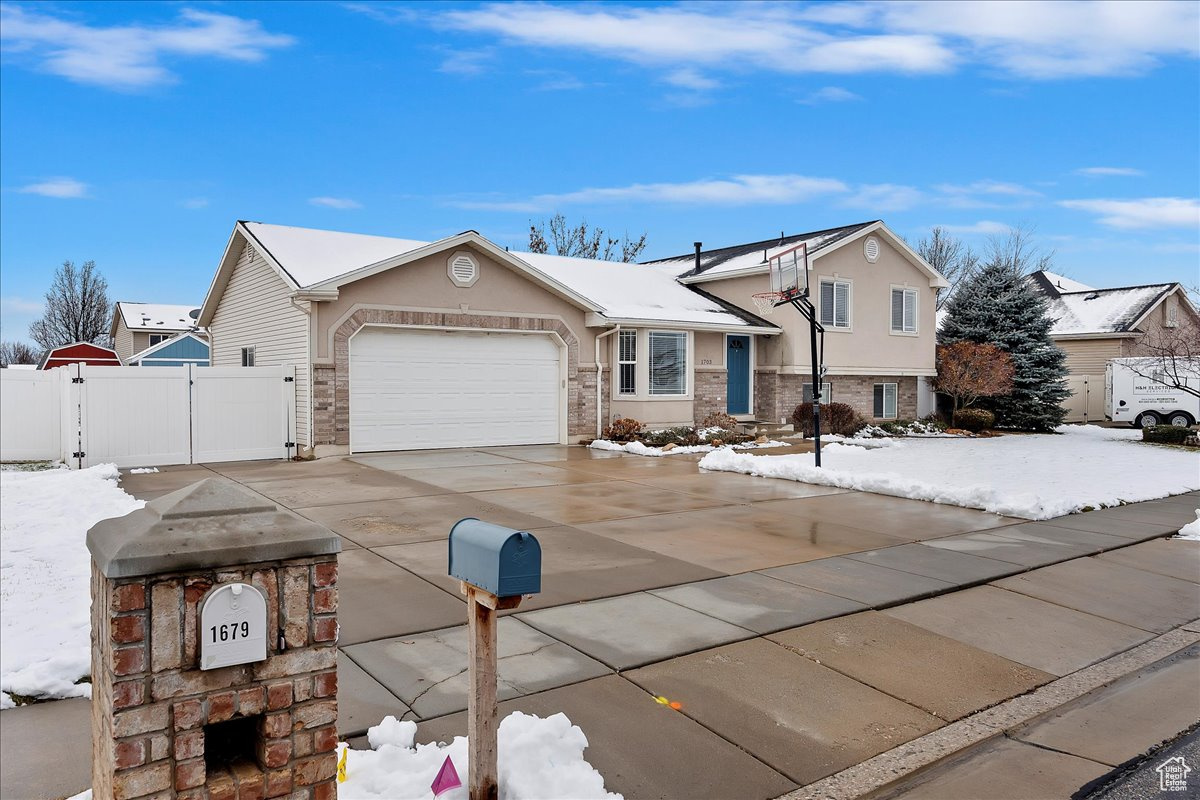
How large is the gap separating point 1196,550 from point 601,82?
20726mm

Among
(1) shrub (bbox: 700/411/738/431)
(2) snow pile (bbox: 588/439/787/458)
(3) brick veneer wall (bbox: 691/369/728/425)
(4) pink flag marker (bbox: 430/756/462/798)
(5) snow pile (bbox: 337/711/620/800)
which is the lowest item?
(5) snow pile (bbox: 337/711/620/800)

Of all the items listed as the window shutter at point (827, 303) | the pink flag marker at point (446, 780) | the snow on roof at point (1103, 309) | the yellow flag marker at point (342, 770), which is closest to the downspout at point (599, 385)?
the window shutter at point (827, 303)

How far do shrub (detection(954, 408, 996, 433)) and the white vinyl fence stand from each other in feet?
64.5

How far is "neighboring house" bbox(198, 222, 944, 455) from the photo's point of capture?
1587 cm

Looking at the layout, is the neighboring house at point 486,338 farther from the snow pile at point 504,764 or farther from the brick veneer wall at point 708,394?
the snow pile at point 504,764

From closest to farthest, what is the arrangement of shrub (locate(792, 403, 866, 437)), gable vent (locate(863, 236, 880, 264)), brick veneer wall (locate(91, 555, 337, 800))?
brick veneer wall (locate(91, 555, 337, 800)), shrub (locate(792, 403, 866, 437)), gable vent (locate(863, 236, 880, 264))

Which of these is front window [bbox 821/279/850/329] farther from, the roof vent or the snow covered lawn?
the roof vent

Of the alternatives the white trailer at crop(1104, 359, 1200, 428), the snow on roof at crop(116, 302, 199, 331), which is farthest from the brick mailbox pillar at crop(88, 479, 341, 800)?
the snow on roof at crop(116, 302, 199, 331)

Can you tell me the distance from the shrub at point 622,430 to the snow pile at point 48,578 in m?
10.5

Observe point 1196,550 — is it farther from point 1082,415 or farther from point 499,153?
point 499,153

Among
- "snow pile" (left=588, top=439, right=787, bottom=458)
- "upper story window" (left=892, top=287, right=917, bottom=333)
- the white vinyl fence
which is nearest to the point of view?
the white vinyl fence

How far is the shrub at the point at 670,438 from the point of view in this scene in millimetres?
18938

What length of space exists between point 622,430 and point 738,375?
5.17m

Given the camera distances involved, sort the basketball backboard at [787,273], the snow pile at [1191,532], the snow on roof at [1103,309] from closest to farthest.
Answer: the snow pile at [1191,532] → the basketball backboard at [787,273] → the snow on roof at [1103,309]
